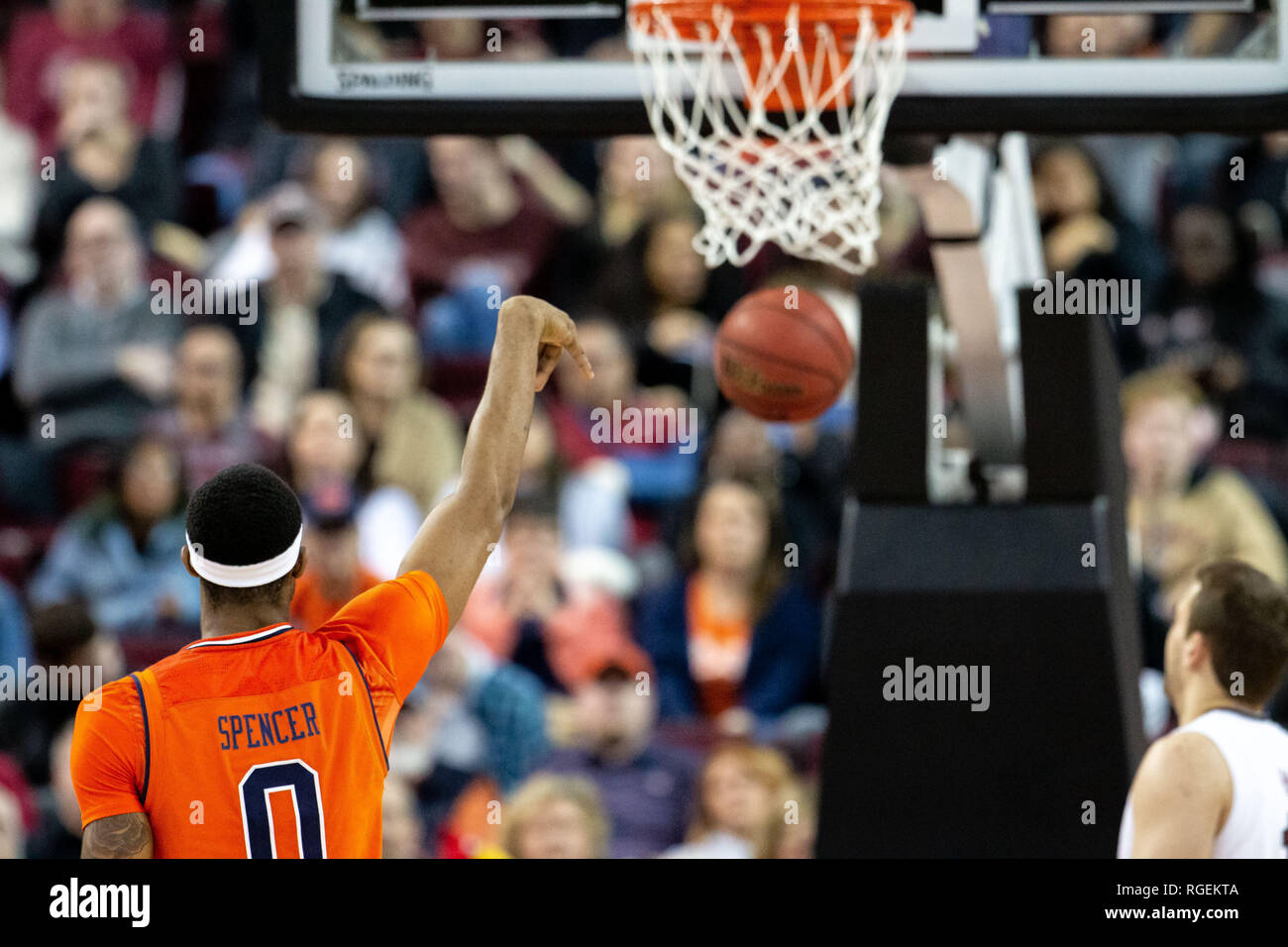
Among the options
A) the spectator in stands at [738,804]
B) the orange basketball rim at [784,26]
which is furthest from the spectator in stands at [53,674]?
the orange basketball rim at [784,26]

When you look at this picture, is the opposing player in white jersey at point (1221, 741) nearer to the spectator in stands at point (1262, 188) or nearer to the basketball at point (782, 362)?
the basketball at point (782, 362)

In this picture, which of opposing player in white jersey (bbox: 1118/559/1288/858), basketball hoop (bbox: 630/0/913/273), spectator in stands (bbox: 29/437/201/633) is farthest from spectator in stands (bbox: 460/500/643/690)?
opposing player in white jersey (bbox: 1118/559/1288/858)

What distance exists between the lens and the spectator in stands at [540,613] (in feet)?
17.7

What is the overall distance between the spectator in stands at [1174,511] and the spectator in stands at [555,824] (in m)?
1.85

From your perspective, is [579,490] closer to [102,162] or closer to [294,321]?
[294,321]

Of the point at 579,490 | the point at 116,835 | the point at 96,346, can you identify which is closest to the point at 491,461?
the point at 116,835

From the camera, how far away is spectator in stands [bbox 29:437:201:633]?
18.4 ft

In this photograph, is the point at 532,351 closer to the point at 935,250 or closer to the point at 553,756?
the point at 935,250

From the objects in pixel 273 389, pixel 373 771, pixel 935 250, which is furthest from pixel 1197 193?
pixel 373 771

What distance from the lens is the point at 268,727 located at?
2.19m

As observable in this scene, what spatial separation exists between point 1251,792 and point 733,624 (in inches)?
101

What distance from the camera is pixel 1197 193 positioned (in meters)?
6.33
